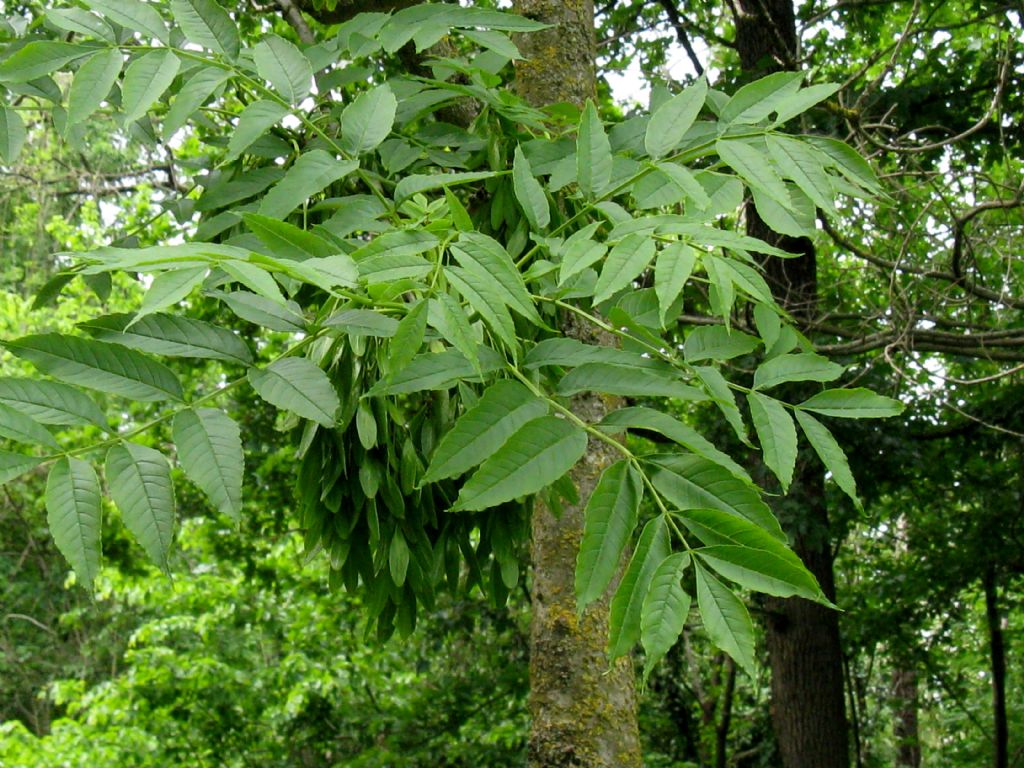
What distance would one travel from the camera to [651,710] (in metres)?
6.47

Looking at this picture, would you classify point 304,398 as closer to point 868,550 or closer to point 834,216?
point 834,216

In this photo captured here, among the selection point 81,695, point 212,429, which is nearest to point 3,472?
point 212,429

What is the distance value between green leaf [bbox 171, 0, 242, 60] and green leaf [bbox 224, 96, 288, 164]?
11cm

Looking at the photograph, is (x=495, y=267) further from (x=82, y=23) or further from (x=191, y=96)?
(x=82, y=23)

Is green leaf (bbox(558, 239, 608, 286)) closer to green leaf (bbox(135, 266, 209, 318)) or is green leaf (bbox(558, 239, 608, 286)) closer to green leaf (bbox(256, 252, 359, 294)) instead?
green leaf (bbox(256, 252, 359, 294))

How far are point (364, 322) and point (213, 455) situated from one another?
199 mm

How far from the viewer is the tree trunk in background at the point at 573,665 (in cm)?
176

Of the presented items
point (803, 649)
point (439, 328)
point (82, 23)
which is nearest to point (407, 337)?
point (439, 328)

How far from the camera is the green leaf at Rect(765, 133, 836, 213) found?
1.23 meters

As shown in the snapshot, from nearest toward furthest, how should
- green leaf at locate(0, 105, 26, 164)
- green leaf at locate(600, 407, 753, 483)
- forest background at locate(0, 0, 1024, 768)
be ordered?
green leaf at locate(600, 407, 753, 483), green leaf at locate(0, 105, 26, 164), forest background at locate(0, 0, 1024, 768)

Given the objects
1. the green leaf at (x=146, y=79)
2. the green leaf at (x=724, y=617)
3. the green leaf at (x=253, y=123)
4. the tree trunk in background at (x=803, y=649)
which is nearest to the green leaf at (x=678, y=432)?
the green leaf at (x=724, y=617)

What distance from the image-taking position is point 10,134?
5.08ft

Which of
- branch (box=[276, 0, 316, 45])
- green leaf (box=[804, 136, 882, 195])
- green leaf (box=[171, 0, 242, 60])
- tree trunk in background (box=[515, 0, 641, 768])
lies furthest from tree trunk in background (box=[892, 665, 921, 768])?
green leaf (box=[171, 0, 242, 60])

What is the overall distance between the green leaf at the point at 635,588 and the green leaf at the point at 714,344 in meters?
0.33
